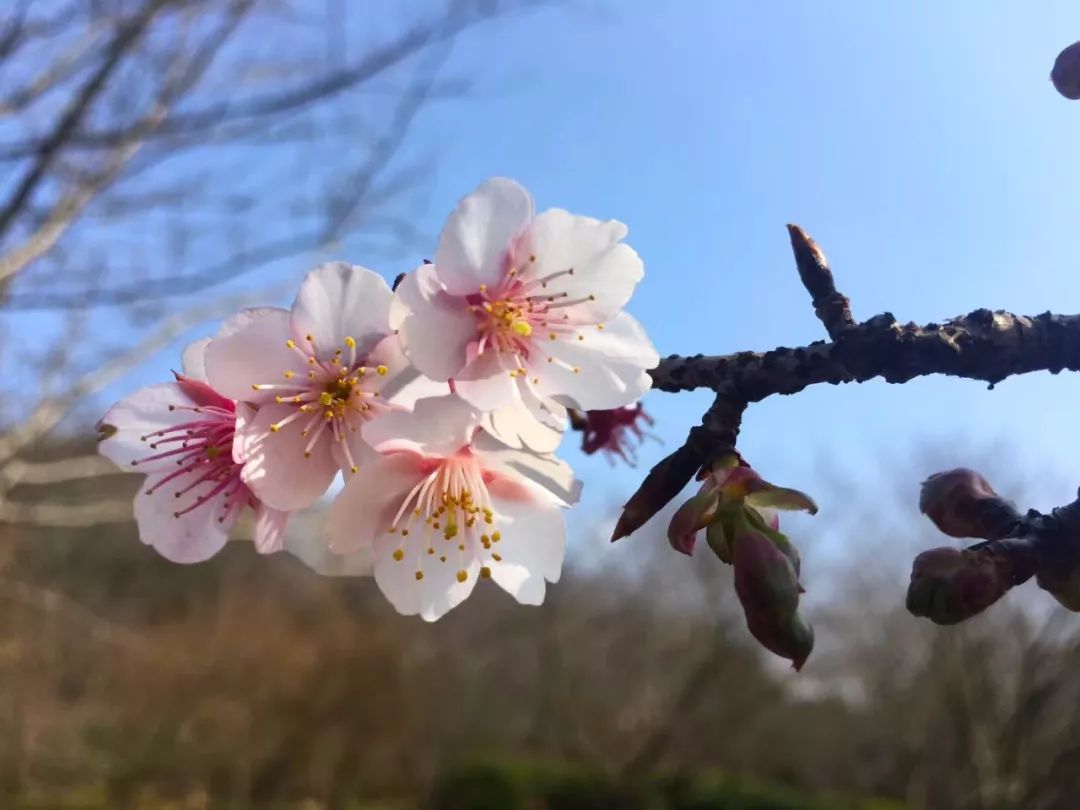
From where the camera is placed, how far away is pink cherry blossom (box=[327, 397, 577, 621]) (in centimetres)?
77

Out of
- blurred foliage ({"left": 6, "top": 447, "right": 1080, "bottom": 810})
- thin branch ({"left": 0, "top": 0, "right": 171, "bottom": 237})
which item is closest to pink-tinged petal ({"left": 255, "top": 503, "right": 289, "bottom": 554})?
thin branch ({"left": 0, "top": 0, "right": 171, "bottom": 237})

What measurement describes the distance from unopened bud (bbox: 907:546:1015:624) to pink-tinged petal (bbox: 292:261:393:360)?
46 centimetres

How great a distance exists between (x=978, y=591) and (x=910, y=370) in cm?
15

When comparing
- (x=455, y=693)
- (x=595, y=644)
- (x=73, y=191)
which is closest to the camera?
(x=73, y=191)

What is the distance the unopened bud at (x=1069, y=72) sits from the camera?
1.83ft

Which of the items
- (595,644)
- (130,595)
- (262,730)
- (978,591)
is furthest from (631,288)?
(130,595)

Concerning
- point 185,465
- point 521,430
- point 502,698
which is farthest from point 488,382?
point 502,698

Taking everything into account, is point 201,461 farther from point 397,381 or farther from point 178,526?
point 397,381

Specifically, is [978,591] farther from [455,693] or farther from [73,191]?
[455,693]

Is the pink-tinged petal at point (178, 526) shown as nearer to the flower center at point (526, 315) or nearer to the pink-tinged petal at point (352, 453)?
the pink-tinged petal at point (352, 453)

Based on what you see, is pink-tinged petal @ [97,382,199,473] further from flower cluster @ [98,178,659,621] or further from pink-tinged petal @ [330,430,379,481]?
pink-tinged petal @ [330,430,379,481]

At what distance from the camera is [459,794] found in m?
9.52

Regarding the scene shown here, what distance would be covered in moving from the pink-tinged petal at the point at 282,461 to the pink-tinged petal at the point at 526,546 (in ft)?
0.56

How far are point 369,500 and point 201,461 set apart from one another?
0.69 feet
